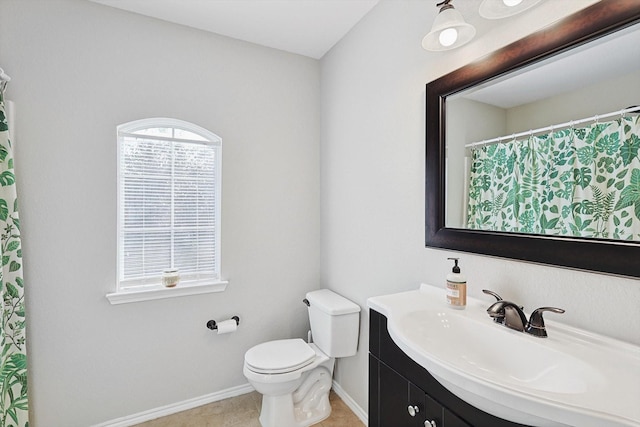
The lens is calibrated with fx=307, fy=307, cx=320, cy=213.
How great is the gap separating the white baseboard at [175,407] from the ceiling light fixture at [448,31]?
2476 millimetres

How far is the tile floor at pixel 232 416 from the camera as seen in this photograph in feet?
6.47

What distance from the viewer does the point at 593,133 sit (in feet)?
3.07

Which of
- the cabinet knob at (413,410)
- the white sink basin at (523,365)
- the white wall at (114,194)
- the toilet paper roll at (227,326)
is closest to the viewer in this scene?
the white sink basin at (523,365)

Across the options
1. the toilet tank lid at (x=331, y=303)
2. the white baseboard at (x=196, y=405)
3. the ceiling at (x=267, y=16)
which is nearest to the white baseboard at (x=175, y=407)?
the white baseboard at (x=196, y=405)

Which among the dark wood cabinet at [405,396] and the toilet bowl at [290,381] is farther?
the toilet bowl at [290,381]

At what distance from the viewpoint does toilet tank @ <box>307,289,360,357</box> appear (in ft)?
6.52

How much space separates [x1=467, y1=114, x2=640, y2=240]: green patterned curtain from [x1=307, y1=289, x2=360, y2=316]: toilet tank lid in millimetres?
1028

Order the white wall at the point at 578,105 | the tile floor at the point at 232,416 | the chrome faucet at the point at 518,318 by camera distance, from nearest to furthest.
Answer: the white wall at the point at 578,105 → the chrome faucet at the point at 518,318 → the tile floor at the point at 232,416

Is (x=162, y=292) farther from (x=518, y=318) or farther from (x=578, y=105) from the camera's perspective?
(x=578, y=105)

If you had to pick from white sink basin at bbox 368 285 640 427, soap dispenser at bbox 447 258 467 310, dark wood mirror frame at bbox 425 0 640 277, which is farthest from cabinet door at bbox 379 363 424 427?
dark wood mirror frame at bbox 425 0 640 277

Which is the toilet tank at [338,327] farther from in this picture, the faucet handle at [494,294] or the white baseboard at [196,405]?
the faucet handle at [494,294]

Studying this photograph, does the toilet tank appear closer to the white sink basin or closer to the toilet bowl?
the toilet bowl

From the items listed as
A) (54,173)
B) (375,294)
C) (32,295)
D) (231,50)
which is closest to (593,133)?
(375,294)

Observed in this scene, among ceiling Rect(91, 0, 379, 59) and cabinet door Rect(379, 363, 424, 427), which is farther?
ceiling Rect(91, 0, 379, 59)
